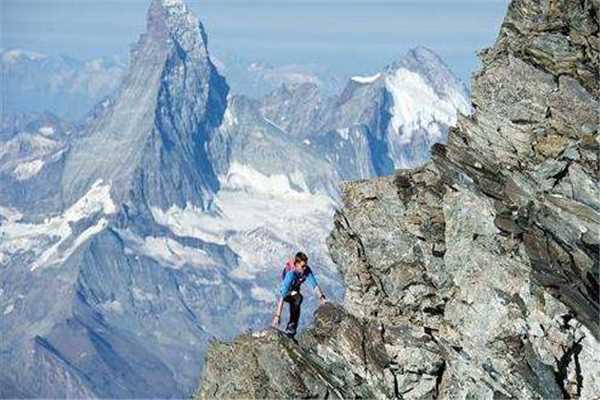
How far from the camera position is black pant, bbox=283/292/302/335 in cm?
4634

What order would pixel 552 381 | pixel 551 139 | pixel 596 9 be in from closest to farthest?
pixel 552 381
pixel 551 139
pixel 596 9

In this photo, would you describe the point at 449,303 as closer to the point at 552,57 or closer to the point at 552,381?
the point at 552,381

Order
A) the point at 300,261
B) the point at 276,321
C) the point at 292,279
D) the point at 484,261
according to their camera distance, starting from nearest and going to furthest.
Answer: the point at 484,261
the point at 276,321
the point at 292,279
the point at 300,261

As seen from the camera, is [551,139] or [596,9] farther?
[596,9]

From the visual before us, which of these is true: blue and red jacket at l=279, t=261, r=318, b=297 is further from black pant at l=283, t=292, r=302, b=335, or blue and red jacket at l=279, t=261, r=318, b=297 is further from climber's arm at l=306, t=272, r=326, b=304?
black pant at l=283, t=292, r=302, b=335

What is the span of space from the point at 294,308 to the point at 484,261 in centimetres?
836

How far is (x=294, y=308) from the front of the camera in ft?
155

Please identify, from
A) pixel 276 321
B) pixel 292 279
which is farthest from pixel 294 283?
pixel 276 321

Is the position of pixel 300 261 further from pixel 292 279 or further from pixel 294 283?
pixel 294 283

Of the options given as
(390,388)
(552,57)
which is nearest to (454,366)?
(390,388)

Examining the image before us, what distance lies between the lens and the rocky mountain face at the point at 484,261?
134ft

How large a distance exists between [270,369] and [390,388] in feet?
15.2

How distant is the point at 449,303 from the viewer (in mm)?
44406

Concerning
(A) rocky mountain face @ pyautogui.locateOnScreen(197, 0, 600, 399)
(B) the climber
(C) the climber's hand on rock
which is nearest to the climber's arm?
(B) the climber
